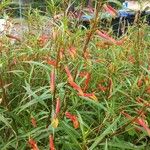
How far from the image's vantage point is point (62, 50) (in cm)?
207

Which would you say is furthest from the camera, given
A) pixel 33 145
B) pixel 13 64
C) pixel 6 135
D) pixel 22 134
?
pixel 13 64

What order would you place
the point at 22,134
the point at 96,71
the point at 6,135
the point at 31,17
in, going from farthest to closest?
the point at 31,17, the point at 96,71, the point at 6,135, the point at 22,134

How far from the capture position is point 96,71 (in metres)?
2.40

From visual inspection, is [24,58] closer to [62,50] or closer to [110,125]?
[62,50]

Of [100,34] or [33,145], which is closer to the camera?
[33,145]

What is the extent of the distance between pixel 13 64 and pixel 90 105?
669mm

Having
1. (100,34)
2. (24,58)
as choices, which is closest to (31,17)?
(24,58)

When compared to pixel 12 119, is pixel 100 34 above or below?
above

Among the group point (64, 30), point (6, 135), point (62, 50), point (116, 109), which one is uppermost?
point (64, 30)

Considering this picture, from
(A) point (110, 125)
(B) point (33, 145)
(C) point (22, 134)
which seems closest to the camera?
(B) point (33, 145)

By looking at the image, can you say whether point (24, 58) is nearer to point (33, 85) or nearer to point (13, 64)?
point (13, 64)

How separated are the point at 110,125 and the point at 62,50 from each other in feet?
1.44

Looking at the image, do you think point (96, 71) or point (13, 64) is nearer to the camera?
point (96, 71)

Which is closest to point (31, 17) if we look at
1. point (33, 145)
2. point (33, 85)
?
point (33, 85)
